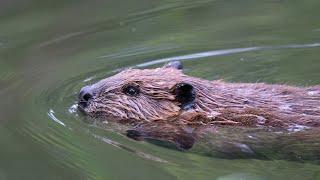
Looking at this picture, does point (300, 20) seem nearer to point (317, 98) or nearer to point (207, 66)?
point (207, 66)

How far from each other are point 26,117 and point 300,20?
3.26m

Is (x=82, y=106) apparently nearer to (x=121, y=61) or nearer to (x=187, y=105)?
(x=187, y=105)

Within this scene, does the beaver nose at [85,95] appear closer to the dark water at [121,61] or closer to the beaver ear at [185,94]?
the dark water at [121,61]

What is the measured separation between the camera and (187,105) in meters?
5.29

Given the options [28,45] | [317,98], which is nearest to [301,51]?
[317,98]

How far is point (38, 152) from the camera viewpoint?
5.03 m

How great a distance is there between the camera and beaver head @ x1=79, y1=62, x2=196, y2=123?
17.4ft

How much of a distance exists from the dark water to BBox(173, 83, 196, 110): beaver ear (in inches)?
15.9

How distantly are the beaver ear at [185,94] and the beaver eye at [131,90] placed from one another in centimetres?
28

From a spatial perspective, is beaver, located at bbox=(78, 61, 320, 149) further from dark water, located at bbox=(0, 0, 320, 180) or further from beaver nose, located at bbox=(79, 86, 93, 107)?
dark water, located at bbox=(0, 0, 320, 180)

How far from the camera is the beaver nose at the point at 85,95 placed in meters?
5.52

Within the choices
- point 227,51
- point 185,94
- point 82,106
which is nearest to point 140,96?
point 185,94

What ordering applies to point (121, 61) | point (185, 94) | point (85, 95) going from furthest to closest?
point (121, 61), point (85, 95), point (185, 94)

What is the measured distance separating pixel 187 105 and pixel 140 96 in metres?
0.33
